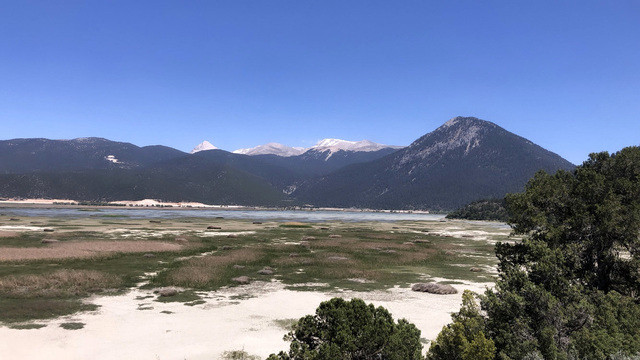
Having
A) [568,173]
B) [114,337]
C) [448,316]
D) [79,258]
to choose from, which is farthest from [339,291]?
[79,258]

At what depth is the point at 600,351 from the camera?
39.3 ft

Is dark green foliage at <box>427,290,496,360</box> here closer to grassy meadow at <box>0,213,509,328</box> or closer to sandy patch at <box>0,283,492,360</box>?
sandy patch at <box>0,283,492,360</box>

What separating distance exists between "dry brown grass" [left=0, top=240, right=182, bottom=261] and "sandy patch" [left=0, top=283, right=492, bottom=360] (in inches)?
818

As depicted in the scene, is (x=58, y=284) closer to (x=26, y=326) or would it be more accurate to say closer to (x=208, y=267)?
(x=26, y=326)

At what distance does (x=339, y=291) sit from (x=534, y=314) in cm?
1820

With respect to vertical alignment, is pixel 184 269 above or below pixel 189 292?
above

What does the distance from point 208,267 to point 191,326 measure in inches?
717

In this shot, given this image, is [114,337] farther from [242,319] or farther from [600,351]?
[600,351]

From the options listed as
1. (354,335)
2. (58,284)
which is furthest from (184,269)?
(354,335)

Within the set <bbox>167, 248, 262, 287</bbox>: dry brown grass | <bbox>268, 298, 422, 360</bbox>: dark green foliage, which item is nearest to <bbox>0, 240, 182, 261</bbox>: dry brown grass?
<bbox>167, 248, 262, 287</bbox>: dry brown grass

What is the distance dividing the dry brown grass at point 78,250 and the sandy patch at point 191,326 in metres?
20.8

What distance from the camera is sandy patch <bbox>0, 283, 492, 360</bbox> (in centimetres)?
1688

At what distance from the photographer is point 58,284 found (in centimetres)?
2830

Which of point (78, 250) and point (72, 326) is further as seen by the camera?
point (78, 250)
